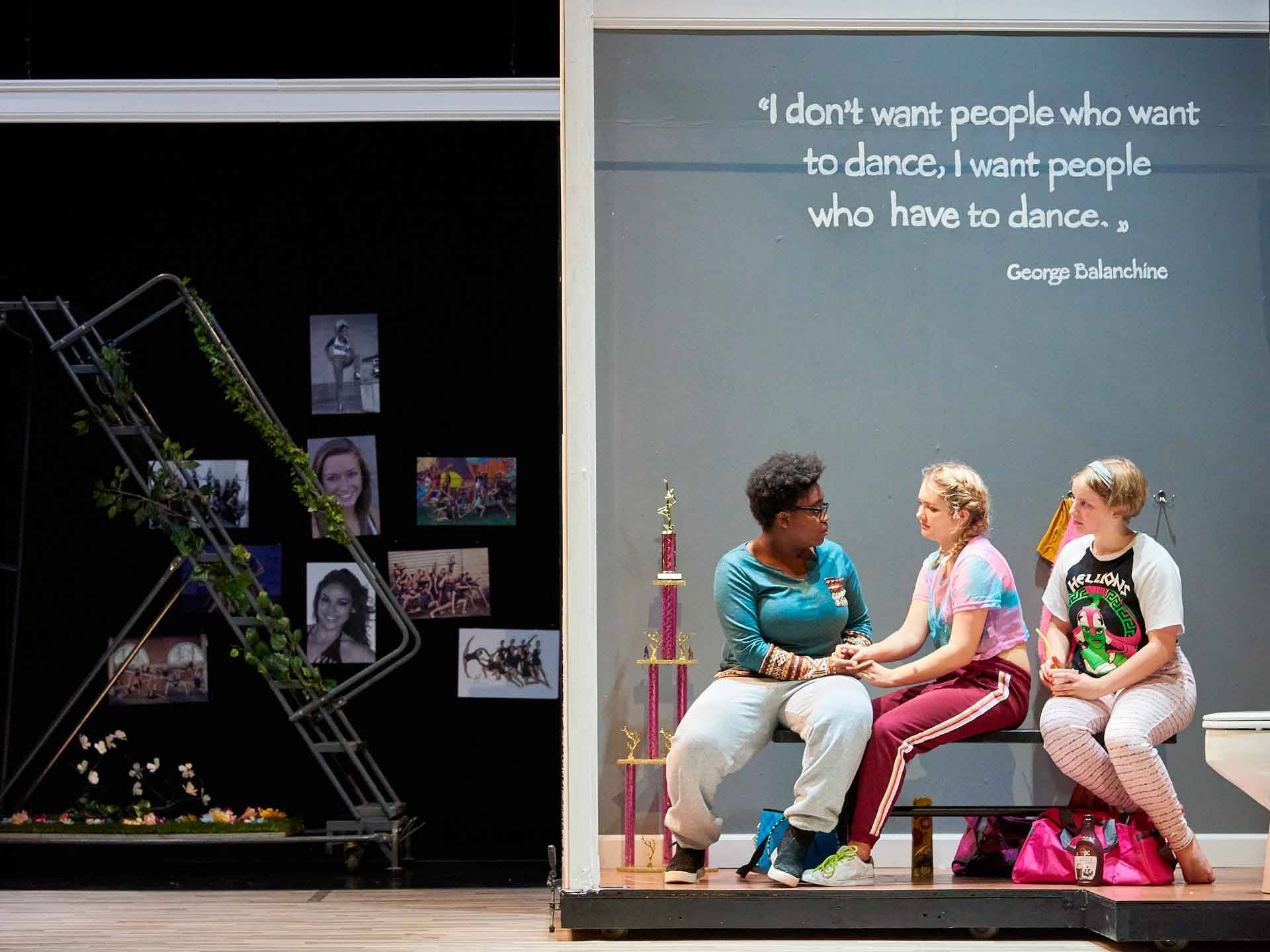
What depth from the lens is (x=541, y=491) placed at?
6.12 meters

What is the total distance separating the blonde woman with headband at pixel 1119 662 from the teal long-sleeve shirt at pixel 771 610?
678mm

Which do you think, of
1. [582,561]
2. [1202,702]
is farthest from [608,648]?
[1202,702]

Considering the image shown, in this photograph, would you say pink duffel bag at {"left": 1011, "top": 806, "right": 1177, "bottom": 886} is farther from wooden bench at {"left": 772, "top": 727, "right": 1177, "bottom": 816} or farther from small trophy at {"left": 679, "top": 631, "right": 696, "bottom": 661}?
small trophy at {"left": 679, "top": 631, "right": 696, "bottom": 661}

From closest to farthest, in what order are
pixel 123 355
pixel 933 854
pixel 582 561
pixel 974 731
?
pixel 582 561 < pixel 974 731 < pixel 933 854 < pixel 123 355

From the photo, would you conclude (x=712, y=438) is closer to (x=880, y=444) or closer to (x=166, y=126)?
(x=880, y=444)

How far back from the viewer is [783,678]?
4141 millimetres

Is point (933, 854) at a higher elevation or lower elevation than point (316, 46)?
lower

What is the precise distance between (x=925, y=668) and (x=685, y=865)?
0.89 m

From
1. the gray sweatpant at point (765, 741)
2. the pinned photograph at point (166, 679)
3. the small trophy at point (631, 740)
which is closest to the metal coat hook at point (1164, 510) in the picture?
the gray sweatpant at point (765, 741)

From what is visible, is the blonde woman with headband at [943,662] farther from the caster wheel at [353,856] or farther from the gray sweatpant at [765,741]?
the caster wheel at [353,856]

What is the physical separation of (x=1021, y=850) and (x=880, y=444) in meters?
1.31

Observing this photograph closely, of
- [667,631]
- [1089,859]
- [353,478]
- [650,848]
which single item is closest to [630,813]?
[650,848]

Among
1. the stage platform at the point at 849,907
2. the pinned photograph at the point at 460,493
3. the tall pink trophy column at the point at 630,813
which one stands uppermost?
the pinned photograph at the point at 460,493

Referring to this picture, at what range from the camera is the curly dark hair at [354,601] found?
6.08 metres
